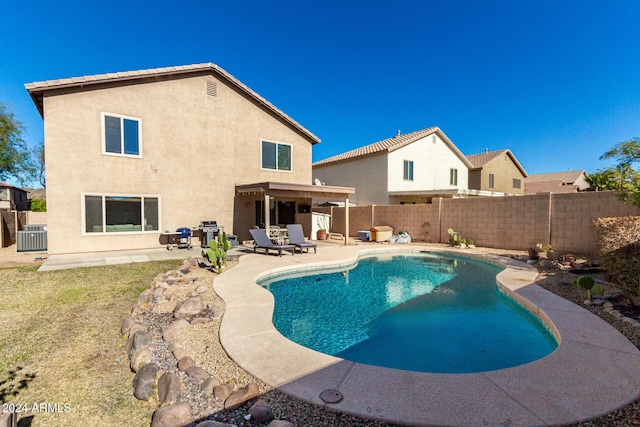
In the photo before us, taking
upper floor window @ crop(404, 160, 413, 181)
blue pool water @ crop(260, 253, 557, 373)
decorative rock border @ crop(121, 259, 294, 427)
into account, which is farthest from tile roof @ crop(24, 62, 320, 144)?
blue pool water @ crop(260, 253, 557, 373)

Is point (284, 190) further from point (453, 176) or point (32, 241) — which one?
point (453, 176)

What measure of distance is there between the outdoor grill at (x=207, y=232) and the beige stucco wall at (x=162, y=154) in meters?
0.61

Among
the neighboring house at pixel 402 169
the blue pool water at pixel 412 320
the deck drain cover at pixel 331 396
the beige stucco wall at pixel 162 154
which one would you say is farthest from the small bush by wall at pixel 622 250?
the beige stucco wall at pixel 162 154

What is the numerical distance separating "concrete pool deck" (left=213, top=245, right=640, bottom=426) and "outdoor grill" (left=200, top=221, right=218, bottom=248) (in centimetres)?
965

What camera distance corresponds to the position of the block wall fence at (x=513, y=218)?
11047 millimetres

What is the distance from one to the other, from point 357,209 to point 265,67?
1231cm

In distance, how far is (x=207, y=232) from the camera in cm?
1398

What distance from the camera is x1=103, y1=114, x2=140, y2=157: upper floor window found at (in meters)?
12.5

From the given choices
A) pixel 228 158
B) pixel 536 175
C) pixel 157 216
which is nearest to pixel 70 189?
pixel 157 216

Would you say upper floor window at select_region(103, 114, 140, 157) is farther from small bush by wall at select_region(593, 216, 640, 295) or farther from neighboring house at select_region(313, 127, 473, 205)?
small bush by wall at select_region(593, 216, 640, 295)

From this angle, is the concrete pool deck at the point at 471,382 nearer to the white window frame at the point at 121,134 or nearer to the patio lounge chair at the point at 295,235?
the patio lounge chair at the point at 295,235

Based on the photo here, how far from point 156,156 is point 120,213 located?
2929mm

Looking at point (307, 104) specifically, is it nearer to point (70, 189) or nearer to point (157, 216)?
point (157, 216)

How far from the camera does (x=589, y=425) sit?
2.55 meters
